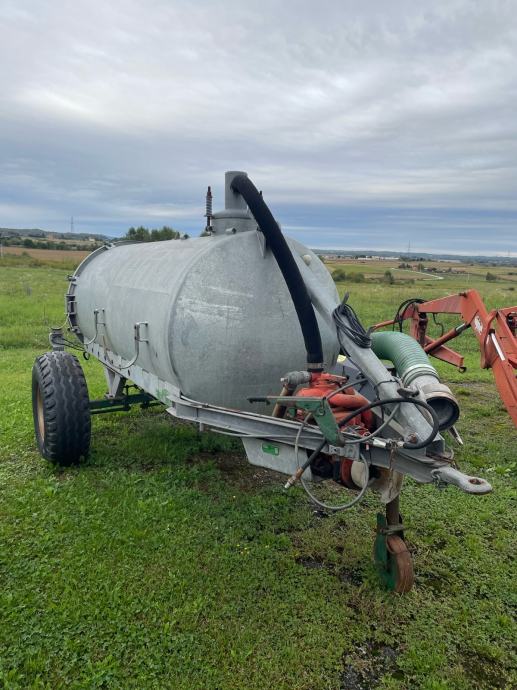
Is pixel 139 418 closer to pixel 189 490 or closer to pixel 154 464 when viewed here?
pixel 154 464

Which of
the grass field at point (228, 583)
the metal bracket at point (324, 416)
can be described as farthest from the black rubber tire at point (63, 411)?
the metal bracket at point (324, 416)

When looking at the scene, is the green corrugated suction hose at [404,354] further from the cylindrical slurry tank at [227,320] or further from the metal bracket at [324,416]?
the metal bracket at [324,416]

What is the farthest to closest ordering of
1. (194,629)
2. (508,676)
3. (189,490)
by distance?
(189,490) → (194,629) → (508,676)

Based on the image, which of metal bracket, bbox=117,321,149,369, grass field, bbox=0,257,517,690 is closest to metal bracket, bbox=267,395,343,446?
grass field, bbox=0,257,517,690

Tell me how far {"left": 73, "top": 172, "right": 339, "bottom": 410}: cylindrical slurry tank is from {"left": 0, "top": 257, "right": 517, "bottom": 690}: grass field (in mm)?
1185

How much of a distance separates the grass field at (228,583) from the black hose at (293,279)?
155 cm

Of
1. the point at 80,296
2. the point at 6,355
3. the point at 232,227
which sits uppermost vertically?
the point at 232,227

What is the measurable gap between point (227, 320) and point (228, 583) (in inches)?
70.2

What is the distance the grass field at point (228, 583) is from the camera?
116 inches

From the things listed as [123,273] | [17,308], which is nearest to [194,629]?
[123,273]

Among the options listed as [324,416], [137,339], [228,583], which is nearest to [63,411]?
[137,339]

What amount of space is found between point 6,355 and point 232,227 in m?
8.45

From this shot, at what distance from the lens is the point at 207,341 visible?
3707 millimetres

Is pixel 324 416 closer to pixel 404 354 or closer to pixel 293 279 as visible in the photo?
pixel 293 279
